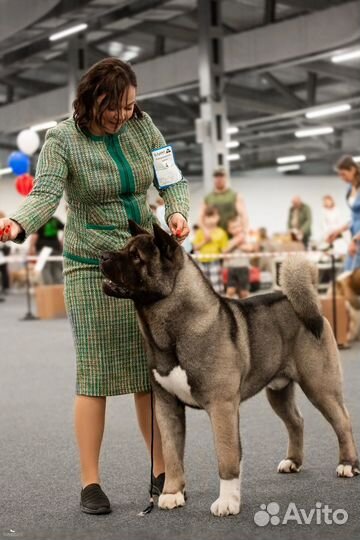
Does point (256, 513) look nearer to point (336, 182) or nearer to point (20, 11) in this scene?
point (20, 11)

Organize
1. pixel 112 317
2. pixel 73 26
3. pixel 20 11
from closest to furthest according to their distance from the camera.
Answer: pixel 112 317
pixel 20 11
pixel 73 26

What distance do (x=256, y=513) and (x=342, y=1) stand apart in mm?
10005

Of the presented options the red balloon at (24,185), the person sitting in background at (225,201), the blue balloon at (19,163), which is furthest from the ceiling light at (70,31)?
the person sitting in background at (225,201)

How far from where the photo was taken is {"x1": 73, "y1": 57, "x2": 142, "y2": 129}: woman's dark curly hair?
2332 millimetres

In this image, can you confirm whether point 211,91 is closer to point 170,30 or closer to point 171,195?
point 170,30

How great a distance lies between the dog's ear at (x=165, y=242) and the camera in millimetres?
2203

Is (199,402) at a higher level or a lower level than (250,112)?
lower

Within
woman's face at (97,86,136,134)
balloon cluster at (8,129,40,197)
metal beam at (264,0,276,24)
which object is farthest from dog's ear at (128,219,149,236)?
metal beam at (264,0,276,24)

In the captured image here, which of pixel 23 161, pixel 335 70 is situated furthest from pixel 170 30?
pixel 23 161

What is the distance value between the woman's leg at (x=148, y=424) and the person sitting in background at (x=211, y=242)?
5.83m

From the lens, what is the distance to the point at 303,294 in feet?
8.68

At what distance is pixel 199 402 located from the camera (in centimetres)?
232

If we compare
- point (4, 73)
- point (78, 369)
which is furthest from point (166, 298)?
point (4, 73)

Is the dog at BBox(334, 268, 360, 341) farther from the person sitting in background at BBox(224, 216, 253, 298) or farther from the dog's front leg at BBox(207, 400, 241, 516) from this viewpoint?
the dog's front leg at BBox(207, 400, 241, 516)
